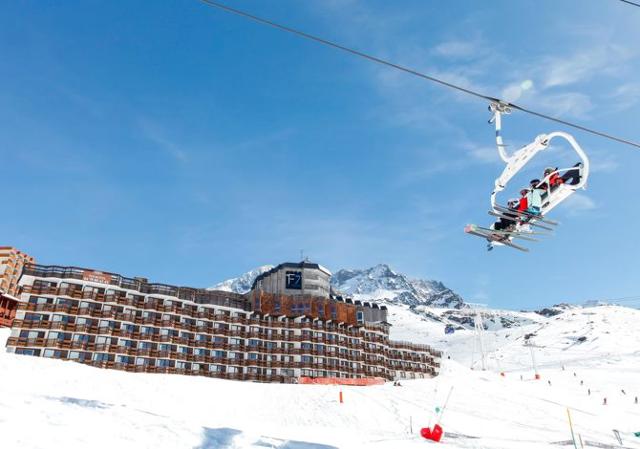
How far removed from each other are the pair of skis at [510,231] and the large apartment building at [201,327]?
56082 millimetres

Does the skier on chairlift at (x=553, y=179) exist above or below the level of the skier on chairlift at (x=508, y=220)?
above

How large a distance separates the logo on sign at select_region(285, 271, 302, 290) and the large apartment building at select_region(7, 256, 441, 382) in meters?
0.20

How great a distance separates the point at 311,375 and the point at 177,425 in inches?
2494

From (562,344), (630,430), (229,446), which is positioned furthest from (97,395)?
(562,344)

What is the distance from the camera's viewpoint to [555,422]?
38.6 m

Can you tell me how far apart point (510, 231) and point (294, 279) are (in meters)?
71.7

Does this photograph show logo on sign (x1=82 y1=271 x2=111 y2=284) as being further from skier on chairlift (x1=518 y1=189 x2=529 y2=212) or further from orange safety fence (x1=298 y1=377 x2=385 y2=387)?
skier on chairlift (x1=518 y1=189 x2=529 y2=212)

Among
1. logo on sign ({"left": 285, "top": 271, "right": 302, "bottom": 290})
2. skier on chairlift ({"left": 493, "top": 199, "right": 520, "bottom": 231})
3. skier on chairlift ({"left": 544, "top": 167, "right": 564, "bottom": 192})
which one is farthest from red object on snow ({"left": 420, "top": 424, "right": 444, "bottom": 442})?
logo on sign ({"left": 285, "top": 271, "right": 302, "bottom": 290})

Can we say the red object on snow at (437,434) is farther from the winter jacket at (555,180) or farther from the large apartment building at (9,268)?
the large apartment building at (9,268)

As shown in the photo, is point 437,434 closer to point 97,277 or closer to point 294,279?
point 97,277

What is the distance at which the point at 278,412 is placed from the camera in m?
35.2

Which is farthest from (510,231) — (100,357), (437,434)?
(100,357)

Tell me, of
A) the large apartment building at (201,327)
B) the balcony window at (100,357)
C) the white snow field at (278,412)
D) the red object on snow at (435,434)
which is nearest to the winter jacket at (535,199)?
the white snow field at (278,412)

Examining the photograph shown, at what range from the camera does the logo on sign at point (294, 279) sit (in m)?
88.6
